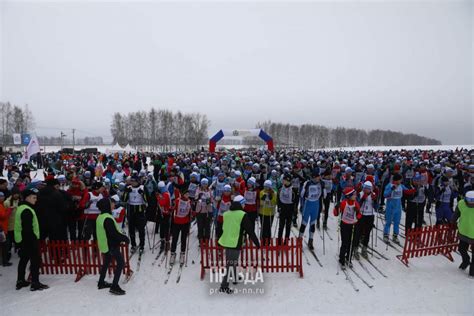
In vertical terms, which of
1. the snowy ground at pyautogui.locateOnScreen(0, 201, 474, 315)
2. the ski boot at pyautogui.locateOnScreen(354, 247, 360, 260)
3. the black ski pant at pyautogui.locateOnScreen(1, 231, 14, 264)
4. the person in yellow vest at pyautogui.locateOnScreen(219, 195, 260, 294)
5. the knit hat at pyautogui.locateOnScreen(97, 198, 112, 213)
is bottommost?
the snowy ground at pyautogui.locateOnScreen(0, 201, 474, 315)

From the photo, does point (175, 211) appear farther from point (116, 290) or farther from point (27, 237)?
point (27, 237)

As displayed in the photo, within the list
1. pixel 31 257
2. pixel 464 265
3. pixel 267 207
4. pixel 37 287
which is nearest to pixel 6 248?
pixel 31 257

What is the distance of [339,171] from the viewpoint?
39.9 feet

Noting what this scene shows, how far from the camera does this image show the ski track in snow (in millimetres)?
4801

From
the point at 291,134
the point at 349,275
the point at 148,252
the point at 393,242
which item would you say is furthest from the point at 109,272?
the point at 291,134

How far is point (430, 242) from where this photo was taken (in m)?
6.67

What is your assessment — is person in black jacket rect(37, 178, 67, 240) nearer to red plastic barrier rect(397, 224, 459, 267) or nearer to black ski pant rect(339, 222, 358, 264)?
black ski pant rect(339, 222, 358, 264)

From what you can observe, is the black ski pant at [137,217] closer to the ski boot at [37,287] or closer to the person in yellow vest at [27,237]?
the person in yellow vest at [27,237]

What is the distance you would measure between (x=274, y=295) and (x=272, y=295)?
40mm

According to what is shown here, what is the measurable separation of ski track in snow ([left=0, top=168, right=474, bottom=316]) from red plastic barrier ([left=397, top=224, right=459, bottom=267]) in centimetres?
32

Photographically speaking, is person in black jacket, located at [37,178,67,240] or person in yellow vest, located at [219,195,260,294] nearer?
person in yellow vest, located at [219,195,260,294]

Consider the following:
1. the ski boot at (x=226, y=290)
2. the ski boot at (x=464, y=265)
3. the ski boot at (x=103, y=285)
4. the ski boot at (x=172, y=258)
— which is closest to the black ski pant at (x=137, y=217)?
the ski boot at (x=172, y=258)

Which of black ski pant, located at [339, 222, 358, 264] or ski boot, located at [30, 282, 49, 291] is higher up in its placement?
black ski pant, located at [339, 222, 358, 264]

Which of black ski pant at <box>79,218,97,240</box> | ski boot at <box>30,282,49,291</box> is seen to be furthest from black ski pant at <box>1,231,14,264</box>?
ski boot at <box>30,282,49,291</box>
